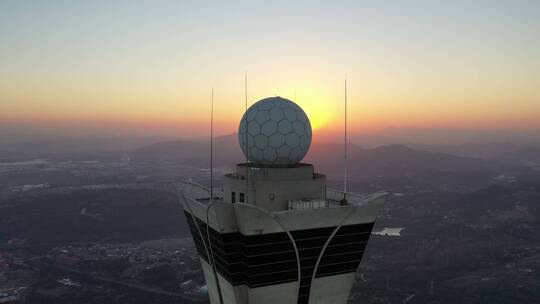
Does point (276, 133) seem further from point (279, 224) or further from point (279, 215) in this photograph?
point (279, 224)

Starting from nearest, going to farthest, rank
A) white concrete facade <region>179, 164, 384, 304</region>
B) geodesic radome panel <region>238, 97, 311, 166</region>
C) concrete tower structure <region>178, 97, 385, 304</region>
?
white concrete facade <region>179, 164, 384, 304</region>
concrete tower structure <region>178, 97, 385, 304</region>
geodesic radome panel <region>238, 97, 311, 166</region>

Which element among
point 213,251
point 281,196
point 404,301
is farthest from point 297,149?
point 404,301

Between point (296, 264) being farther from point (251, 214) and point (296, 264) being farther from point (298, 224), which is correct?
point (251, 214)

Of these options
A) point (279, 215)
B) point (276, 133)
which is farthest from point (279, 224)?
point (276, 133)

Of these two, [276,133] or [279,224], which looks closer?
[279,224]

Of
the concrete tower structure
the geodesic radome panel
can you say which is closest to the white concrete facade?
the concrete tower structure

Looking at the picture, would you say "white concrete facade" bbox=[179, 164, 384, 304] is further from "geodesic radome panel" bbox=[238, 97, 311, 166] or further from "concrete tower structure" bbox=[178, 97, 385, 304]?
"geodesic radome panel" bbox=[238, 97, 311, 166]
